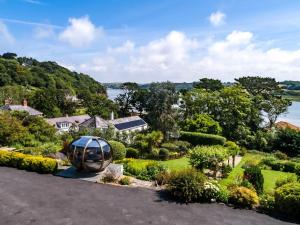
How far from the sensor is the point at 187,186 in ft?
47.5

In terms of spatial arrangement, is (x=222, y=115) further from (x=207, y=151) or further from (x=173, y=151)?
(x=207, y=151)

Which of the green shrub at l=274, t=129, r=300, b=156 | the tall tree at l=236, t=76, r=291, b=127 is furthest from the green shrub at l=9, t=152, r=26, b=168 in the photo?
the tall tree at l=236, t=76, r=291, b=127

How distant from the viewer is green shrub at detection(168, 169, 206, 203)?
47.1ft

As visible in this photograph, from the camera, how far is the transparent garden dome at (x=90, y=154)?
56.7 feet

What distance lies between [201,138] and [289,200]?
98.1ft

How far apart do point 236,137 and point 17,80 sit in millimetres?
85535

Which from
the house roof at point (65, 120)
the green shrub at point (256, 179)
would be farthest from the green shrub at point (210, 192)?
the house roof at point (65, 120)

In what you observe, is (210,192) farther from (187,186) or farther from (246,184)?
(246,184)

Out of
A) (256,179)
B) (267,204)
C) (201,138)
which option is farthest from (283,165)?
(267,204)

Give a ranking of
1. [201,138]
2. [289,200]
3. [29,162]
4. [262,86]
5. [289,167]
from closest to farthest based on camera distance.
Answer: [289,200] → [29,162] → [289,167] → [201,138] → [262,86]

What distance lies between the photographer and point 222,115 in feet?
167

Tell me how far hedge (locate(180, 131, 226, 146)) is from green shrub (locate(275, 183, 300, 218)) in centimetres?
2803

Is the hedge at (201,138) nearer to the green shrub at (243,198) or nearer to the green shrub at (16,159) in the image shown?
the green shrub at (243,198)

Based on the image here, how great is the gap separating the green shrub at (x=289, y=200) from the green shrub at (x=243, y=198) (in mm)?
980
